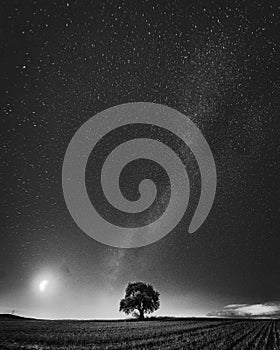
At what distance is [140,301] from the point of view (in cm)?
7662

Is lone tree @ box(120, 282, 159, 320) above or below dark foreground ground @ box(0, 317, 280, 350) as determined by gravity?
above

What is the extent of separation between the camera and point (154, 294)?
260 ft

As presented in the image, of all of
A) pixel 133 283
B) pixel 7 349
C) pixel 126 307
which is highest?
pixel 133 283

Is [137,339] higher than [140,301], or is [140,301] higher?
[140,301]

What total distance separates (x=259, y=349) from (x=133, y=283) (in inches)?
2653

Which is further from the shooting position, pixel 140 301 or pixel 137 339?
pixel 140 301

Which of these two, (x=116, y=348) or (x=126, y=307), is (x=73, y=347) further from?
(x=126, y=307)

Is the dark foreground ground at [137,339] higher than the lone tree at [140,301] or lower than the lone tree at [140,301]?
lower

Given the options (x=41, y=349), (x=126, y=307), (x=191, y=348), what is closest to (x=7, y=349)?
(x=41, y=349)

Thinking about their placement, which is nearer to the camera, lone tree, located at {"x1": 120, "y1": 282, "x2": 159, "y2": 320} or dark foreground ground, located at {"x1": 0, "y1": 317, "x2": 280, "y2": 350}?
dark foreground ground, located at {"x1": 0, "y1": 317, "x2": 280, "y2": 350}

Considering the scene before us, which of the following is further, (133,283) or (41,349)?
(133,283)

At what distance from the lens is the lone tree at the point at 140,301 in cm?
7669

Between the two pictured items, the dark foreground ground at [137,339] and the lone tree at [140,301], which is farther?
the lone tree at [140,301]

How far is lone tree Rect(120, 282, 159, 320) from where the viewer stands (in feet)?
252
